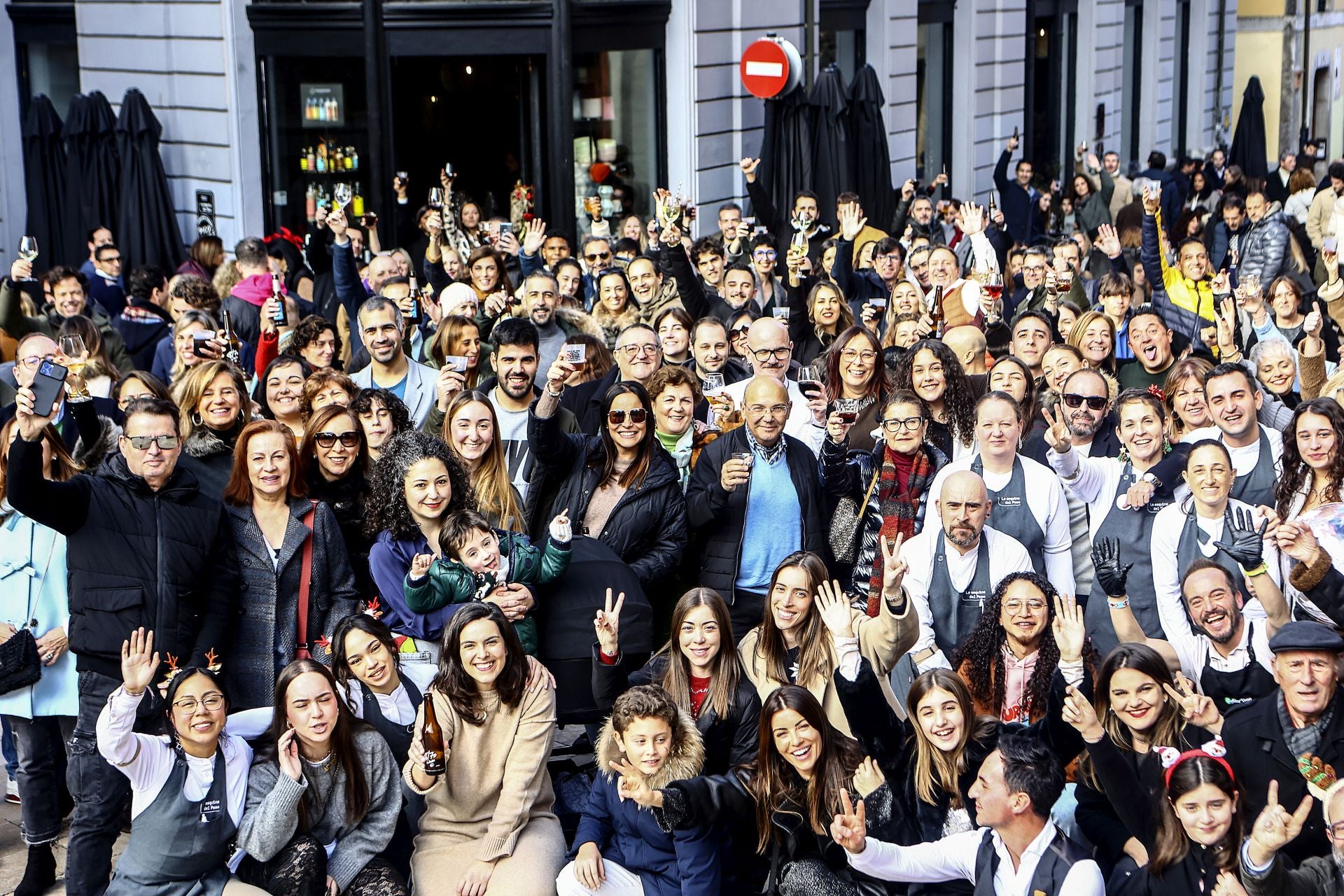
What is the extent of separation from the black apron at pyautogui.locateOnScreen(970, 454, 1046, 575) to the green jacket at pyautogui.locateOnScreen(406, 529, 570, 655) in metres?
1.87

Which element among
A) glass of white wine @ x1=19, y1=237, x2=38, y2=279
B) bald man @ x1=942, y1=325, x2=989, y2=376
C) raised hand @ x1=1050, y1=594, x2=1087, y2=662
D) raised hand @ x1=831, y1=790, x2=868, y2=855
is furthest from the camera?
glass of white wine @ x1=19, y1=237, x2=38, y2=279

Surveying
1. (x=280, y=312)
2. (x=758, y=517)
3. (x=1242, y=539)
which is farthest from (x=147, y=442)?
(x=1242, y=539)

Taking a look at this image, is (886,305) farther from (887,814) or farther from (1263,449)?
(887,814)

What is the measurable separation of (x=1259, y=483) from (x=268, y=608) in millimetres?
4372

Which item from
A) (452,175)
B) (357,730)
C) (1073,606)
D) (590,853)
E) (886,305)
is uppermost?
(452,175)

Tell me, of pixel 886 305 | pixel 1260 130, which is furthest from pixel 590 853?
pixel 1260 130

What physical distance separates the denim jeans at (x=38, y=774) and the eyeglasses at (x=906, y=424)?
12.3 ft

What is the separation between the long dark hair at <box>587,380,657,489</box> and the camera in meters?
7.69

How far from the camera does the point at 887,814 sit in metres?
6.23

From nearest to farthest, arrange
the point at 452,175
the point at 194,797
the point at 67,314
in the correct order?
the point at 194,797
the point at 67,314
the point at 452,175

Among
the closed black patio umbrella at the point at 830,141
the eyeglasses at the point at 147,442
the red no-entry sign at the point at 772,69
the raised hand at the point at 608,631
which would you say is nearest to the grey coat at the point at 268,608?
the eyeglasses at the point at 147,442

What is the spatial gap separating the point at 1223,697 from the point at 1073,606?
700mm

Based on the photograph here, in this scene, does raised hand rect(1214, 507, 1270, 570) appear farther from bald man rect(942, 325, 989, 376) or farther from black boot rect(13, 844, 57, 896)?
black boot rect(13, 844, 57, 896)

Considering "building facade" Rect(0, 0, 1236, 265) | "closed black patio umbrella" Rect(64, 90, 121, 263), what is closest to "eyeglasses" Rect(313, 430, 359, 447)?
"building facade" Rect(0, 0, 1236, 265)
